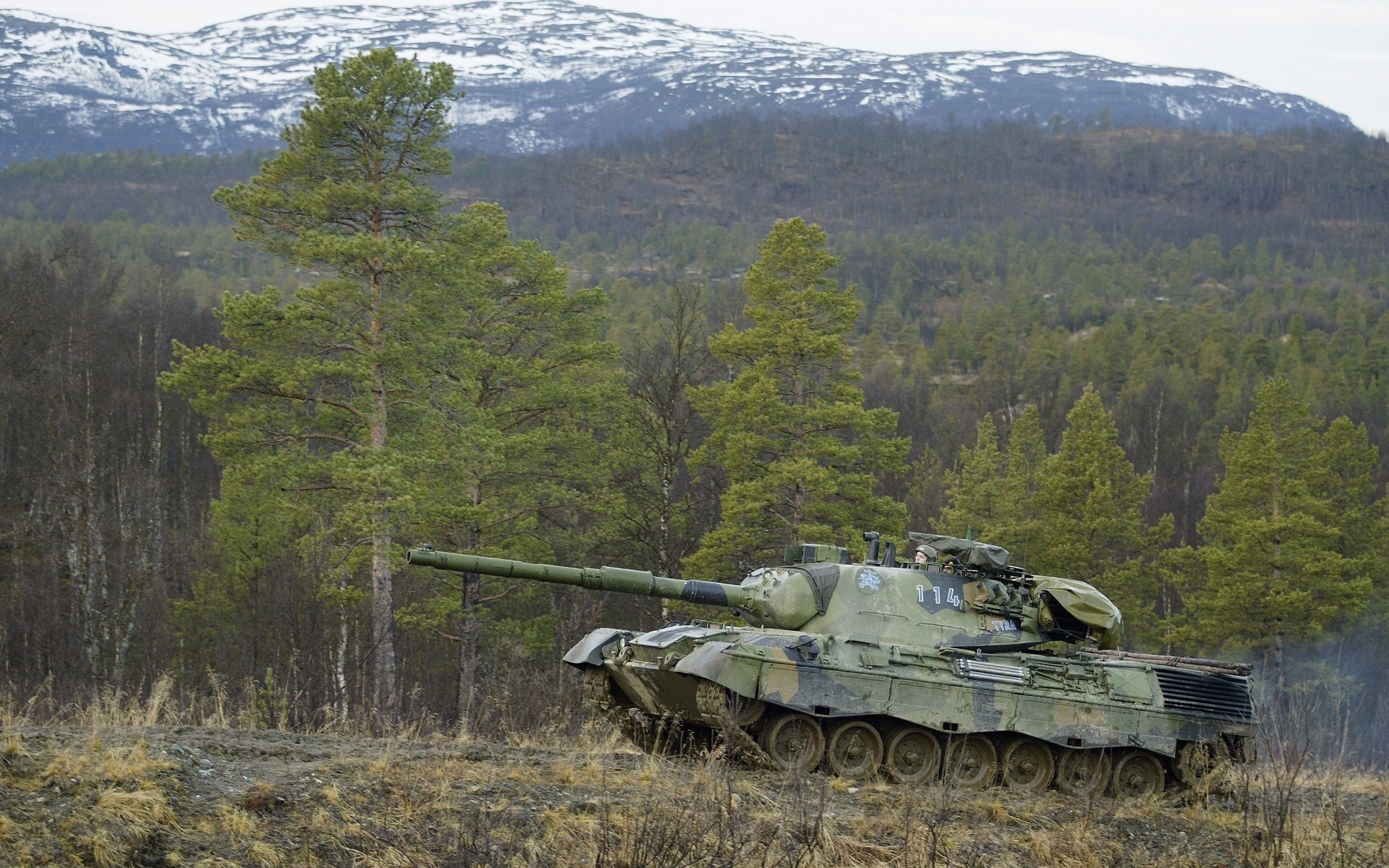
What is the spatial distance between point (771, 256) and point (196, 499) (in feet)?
103

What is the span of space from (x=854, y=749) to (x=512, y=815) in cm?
541

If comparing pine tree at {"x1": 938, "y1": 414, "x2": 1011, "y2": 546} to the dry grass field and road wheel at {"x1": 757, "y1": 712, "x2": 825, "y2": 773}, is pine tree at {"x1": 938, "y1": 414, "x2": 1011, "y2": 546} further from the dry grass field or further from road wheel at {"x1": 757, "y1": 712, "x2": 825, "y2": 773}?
the dry grass field

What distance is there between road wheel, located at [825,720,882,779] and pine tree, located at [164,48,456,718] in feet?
32.5

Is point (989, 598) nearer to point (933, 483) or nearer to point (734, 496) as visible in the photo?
point (734, 496)

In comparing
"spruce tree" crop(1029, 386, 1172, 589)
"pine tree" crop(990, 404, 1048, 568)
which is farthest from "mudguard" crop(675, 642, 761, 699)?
"spruce tree" crop(1029, 386, 1172, 589)

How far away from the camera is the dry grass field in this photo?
8.44m

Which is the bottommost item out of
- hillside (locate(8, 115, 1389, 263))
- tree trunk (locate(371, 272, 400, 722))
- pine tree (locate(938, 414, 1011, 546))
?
hillside (locate(8, 115, 1389, 263))

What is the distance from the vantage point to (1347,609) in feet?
117

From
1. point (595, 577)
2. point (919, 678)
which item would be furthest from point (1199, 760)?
point (595, 577)

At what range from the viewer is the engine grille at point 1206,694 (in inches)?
597

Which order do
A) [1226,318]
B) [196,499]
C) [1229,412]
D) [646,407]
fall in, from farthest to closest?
[1226,318] < [1229,412] < [196,499] < [646,407]

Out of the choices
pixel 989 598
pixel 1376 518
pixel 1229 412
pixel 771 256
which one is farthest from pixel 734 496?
pixel 1229 412

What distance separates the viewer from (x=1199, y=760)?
49.6ft

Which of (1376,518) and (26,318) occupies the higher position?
(26,318)
